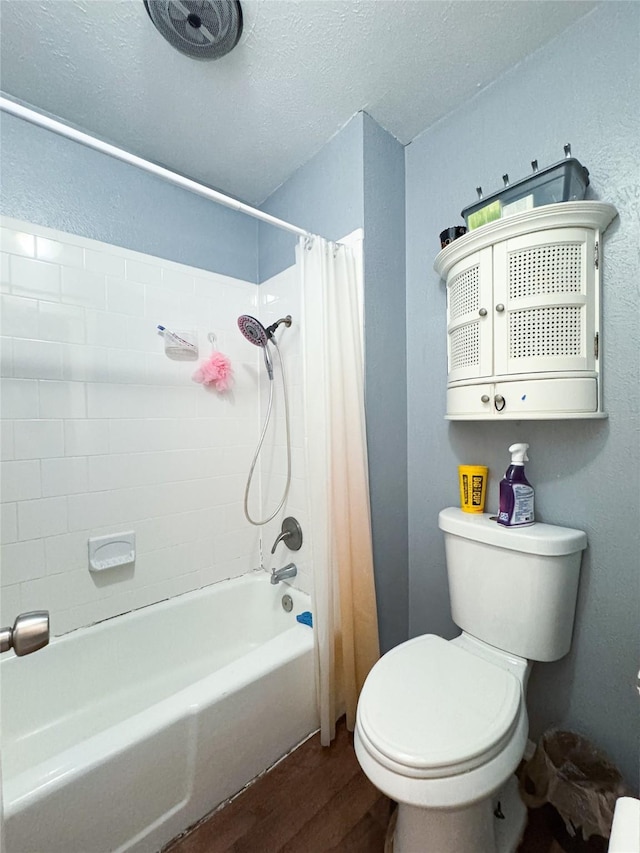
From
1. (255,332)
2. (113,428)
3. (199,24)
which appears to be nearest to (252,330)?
(255,332)

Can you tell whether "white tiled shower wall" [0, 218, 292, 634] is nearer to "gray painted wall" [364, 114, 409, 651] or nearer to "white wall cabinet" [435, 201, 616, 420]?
"gray painted wall" [364, 114, 409, 651]

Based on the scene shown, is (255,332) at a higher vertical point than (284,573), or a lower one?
higher

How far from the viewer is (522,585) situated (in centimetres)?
106

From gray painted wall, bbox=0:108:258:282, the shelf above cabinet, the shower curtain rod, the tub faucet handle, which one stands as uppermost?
gray painted wall, bbox=0:108:258:282

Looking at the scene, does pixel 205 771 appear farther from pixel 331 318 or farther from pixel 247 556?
pixel 331 318

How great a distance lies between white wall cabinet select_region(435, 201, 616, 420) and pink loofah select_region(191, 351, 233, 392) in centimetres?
112

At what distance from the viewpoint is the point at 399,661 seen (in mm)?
1047

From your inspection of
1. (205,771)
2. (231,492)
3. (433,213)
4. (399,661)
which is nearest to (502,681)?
(399,661)

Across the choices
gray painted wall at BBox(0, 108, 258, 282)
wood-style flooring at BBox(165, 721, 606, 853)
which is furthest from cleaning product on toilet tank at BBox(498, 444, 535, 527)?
gray painted wall at BBox(0, 108, 258, 282)

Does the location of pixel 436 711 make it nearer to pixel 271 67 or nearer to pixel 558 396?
pixel 558 396

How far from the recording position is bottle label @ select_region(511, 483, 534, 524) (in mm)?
1119

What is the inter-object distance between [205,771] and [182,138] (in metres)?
2.25

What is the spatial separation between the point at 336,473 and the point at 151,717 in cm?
88

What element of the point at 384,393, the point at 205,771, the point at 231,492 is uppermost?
the point at 384,393
